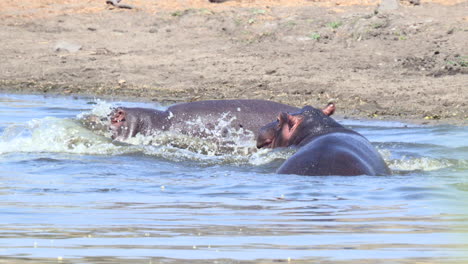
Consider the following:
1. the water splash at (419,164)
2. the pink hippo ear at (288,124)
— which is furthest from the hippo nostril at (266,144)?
the water splash at (419,164)

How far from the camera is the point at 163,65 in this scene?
609 inches

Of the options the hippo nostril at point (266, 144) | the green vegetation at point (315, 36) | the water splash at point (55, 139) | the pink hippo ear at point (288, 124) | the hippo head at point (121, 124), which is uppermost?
the pink hippo ear at point (288, 124)

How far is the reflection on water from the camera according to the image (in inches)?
154

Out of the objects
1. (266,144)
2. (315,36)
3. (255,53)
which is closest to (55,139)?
(266,144)

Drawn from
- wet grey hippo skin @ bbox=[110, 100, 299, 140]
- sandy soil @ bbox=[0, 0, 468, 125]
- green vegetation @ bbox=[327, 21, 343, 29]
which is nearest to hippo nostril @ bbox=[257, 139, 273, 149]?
wet grey hippo skin @ bbox=[110, 100, 299, 140]

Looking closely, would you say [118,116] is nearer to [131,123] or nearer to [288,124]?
[131,123]

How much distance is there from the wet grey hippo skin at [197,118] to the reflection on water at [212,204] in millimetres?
188

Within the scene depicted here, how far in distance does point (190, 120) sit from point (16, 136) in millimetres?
1717

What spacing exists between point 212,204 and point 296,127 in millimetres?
2220

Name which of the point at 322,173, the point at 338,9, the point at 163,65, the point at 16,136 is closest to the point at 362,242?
the point at 322,173

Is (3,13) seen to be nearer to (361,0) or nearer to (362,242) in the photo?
(361,0)

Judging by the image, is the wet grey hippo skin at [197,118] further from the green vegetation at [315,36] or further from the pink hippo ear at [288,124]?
the green vegetation at [315,36]

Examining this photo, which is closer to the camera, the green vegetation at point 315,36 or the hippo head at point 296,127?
the hippo head at point 296,127

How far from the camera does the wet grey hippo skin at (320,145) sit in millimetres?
6439
